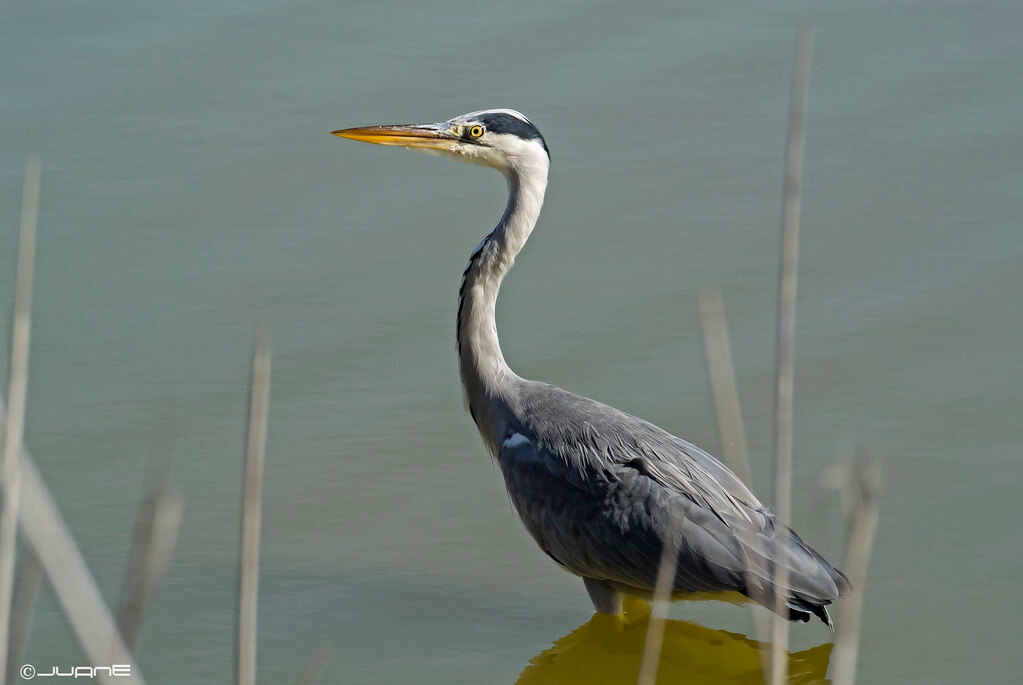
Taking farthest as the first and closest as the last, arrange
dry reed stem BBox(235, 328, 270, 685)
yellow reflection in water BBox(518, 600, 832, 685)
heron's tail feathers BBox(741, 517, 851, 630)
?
yellow reflection in water BBox(518, 600, 832, 685), heron's tail feathers BBox(741, 517, 851, 630), dry reed stem BBox(235, 328, 270, 685)

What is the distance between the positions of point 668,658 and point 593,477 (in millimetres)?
536

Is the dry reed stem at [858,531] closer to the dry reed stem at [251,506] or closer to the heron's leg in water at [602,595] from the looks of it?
the dry reed stem at [251,506]

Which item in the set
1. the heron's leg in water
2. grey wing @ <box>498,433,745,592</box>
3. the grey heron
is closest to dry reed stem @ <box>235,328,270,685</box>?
the grey heron

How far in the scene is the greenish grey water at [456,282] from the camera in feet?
14.3

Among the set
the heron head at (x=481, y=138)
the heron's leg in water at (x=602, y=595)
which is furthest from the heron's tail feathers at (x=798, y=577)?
the heron head at (x=481, y=138)

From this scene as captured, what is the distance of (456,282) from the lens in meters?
6.04

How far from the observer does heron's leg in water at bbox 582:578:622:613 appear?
429 centimetres

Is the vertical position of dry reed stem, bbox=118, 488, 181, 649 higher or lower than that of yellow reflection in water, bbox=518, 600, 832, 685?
higher

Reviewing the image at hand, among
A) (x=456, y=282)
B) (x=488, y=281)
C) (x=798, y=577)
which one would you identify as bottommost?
(x=798, y=577)

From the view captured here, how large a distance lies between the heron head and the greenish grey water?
0.96m

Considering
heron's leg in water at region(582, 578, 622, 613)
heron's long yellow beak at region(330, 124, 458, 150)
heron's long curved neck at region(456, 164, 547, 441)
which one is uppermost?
heron's long yellow beak at region(330, 124, 458, 150)

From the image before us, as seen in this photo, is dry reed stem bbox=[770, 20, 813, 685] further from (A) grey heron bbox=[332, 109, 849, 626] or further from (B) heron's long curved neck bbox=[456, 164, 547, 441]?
(B) heron's long curved neck bbox=[456, 164, 547, 441]

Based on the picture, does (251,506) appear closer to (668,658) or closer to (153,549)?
(153,549)

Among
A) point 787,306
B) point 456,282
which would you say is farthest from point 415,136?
point 787,306
